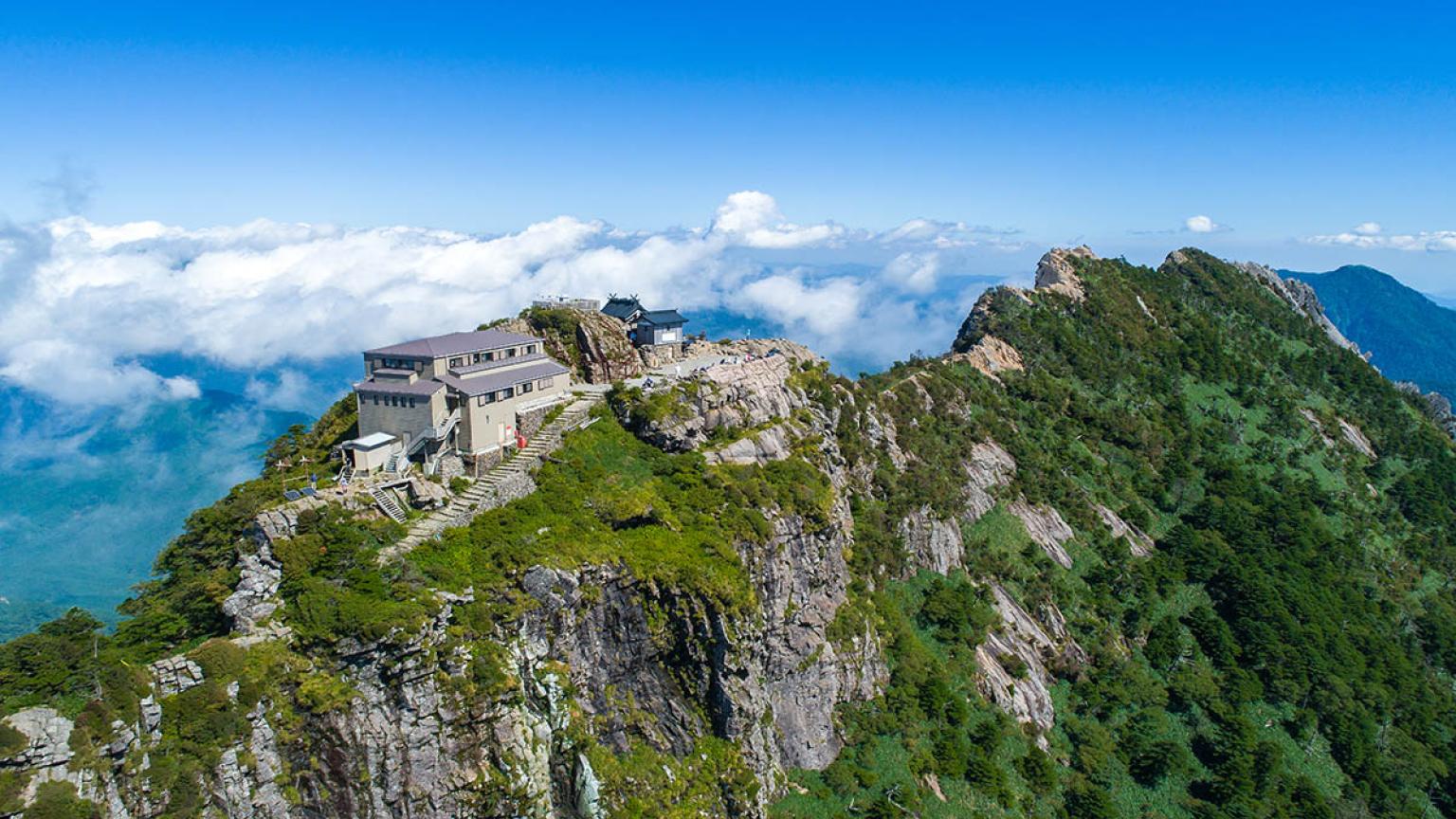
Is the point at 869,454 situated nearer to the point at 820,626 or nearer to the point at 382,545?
the point at 820,626

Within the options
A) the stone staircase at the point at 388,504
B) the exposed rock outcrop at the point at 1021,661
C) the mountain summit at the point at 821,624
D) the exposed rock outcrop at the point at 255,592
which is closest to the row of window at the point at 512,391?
the mountain summit at the point at 821,624

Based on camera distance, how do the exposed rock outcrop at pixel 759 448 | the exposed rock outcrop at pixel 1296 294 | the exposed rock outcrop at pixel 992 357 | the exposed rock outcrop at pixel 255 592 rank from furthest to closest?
the exposed rock outcrop at pixel 1296 294 → the exposed rock outcrop at pixel 992 357 → the exposed rock outcrop at pixel 759 448 → the exposed rock outcrop at pixel 255 592

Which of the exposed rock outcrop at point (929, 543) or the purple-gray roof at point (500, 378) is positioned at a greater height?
the purple-gray roof at point (500, 378)

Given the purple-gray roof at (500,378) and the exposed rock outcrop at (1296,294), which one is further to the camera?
the exposed rock outcrop at (1296,294)

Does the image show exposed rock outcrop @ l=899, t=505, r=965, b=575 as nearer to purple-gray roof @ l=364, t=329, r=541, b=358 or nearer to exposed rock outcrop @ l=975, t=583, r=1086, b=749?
exposed rock outcrop @ l=975, t=583, r=1086, b=749

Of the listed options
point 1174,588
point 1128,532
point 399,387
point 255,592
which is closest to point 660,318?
point 399,387

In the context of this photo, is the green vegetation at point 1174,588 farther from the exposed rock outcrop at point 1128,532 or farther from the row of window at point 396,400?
the row of window at point 396,400

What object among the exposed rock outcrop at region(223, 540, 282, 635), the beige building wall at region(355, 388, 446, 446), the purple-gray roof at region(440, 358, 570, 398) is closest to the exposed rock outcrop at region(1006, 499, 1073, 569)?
the purple-gray roof at region(440, 358, 570, 398)

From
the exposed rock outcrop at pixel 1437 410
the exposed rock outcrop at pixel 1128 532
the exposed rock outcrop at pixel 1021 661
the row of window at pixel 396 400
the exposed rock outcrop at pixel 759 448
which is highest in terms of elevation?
the row of window at pixel 396 400
